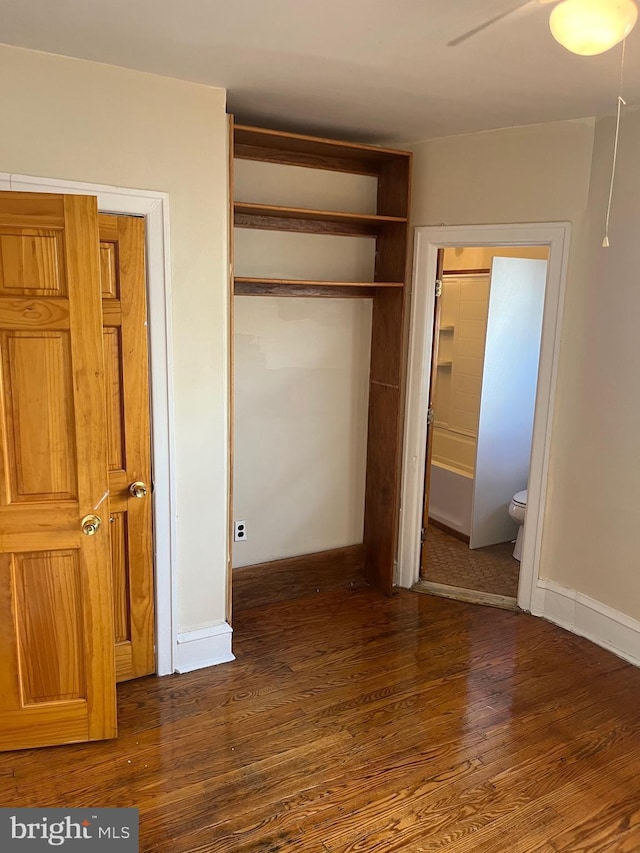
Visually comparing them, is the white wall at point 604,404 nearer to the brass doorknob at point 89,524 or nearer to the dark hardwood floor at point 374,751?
the dark hardwood floor at point 374,751

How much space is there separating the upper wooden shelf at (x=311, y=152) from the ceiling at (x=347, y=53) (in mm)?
118

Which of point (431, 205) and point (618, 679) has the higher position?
point (431, 205)

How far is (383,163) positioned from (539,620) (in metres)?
2.72

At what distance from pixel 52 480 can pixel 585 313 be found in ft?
A: 8.64

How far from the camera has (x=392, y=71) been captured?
2494 millimetres

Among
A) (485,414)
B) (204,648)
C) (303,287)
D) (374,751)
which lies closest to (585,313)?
(485,414)

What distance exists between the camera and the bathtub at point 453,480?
478 cm

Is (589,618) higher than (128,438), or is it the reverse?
(128,438)

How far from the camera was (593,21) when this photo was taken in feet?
5.39

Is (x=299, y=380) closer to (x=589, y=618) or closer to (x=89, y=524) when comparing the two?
(x=89, y=524)

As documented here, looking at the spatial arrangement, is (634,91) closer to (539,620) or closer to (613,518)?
(613,518)

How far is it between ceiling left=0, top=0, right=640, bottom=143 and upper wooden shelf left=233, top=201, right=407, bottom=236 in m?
0.45

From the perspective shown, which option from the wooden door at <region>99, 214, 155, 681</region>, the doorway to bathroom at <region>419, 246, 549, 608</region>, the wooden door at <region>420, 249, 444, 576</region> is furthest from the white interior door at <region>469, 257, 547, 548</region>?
the wooden door at <region>99, 214, 155, 681</region>

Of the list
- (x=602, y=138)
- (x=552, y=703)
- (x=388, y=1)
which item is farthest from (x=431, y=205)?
(x=552, y=703)
